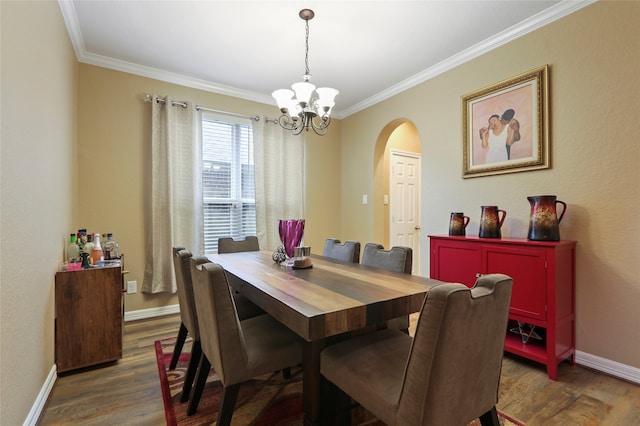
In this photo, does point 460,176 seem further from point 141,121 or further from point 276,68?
point 141,121

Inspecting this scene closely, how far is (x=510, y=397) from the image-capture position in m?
1.78

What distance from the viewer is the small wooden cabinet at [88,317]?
202cm

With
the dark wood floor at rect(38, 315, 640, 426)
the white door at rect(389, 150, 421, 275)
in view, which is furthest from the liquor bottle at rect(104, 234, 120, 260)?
the white door at rect(389, 150, 421, 275)

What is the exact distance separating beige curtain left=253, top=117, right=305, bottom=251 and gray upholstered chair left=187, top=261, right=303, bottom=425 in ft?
7.78

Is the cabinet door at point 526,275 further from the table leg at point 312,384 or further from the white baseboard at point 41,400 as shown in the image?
the white baseboard at point 41,400

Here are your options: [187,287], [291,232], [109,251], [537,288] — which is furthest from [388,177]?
[109,251]

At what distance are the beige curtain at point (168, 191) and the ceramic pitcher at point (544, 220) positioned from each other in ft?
10.4

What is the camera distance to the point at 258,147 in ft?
12.3

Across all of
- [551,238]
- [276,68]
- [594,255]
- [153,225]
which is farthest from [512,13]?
[153,225]

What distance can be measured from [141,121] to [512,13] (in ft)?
11.4

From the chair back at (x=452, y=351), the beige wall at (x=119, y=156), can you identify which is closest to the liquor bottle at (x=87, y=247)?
the beige wall at (x=119, y=156)

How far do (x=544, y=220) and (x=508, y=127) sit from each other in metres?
0.92

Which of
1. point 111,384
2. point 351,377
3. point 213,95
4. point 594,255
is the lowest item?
point 111,384

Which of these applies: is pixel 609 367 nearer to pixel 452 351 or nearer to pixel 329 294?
pixel 452 351
